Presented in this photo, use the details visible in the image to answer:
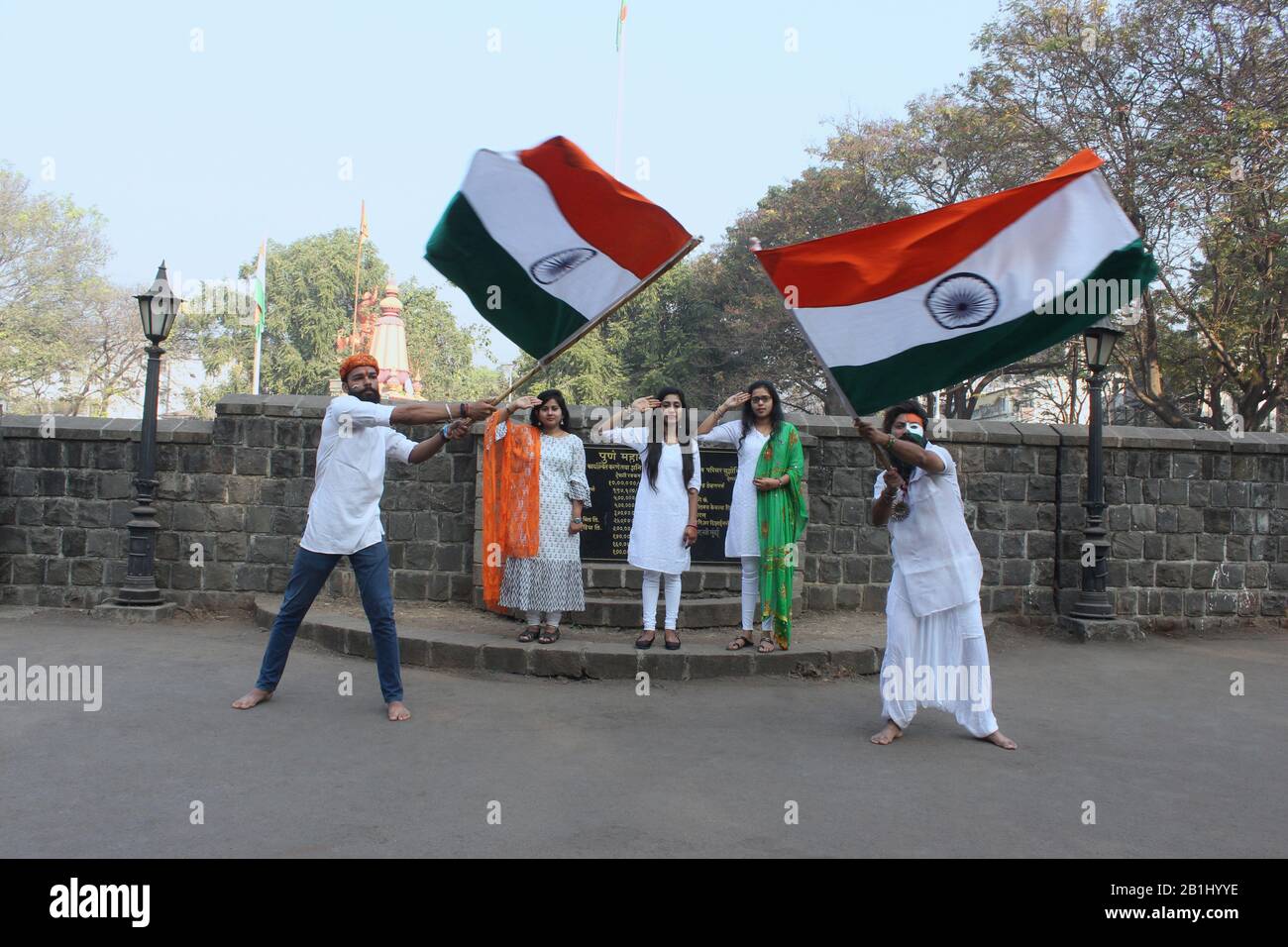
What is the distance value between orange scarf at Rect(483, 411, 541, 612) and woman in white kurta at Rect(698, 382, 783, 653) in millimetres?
1300

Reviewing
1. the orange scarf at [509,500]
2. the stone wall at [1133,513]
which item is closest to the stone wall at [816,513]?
the stone wall at [1133,513]

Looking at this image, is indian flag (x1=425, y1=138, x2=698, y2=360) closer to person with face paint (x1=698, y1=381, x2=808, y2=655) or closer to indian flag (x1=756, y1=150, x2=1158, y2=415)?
indian flag (x1=756, y1=150, x2=1158, y2=415)

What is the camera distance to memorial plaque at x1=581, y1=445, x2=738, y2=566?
8.53 metres

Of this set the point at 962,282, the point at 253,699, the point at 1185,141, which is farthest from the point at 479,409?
the point at 1185,141

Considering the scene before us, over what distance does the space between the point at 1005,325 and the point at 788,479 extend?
7.95 ft

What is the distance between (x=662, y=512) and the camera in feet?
23.1

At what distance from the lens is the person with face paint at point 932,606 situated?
16.7 ft

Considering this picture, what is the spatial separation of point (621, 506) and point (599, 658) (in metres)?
2.12

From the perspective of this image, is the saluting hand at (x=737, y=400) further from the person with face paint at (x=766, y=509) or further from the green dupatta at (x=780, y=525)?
the green dupatta at (x=780, y=525)

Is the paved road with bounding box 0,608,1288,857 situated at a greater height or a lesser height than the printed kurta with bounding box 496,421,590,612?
lesser

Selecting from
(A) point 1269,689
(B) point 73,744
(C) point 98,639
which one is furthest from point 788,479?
(C) point 98,639

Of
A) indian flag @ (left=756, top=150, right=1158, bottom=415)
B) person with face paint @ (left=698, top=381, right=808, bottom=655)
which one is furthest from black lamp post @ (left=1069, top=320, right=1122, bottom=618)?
indian flag @ (left=756, top=150, right=1158, bottom=415)

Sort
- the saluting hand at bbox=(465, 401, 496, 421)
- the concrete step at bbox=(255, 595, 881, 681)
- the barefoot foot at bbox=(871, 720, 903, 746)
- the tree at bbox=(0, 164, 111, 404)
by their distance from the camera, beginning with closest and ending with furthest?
the saluting hand at bbox=(465, 401, 496, 421) → the barefoot foot at bbox=(871, 720, 903, 746) → the concrete step at bbox=(255, 595, 881, 681) → the tree at bbox=(0, 164, 111, 404)

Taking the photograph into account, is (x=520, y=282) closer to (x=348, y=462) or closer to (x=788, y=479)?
(x=348, y=462)
